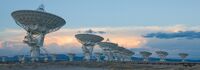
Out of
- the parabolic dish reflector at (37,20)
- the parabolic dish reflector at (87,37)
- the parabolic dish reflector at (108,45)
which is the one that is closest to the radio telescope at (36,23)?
the parabolic dish reflector at (37,20)

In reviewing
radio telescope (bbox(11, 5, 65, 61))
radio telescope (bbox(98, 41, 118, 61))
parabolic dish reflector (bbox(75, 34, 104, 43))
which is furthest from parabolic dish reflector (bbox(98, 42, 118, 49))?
radio telescope (bbox(11, 5, 65, 61))

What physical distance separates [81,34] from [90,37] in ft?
17.1

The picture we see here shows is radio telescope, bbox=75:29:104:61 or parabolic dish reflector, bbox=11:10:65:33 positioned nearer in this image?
parabolic dish reflector, bbox=11:10:65:33

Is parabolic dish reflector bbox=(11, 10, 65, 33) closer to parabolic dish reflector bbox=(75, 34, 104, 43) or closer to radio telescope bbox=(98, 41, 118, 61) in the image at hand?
parabolic dish reflector bbox=(75, 34, 104, 43)

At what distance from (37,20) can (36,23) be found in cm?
145

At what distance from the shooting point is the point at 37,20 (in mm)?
101625

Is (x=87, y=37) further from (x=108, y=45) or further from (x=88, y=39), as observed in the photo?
(x=108, y=45)

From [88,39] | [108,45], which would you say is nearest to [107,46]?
[108,45]

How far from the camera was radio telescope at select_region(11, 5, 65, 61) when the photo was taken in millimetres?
99562

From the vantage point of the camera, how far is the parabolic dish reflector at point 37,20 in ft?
325

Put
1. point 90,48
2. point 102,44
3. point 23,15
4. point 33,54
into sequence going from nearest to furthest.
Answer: point 23,15 < point 33,54 < point 90,48 < point 102,44

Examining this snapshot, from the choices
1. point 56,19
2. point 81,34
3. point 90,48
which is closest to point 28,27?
point 56,19

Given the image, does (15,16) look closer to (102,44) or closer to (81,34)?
(81,34)

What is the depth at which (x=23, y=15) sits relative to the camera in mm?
98875
